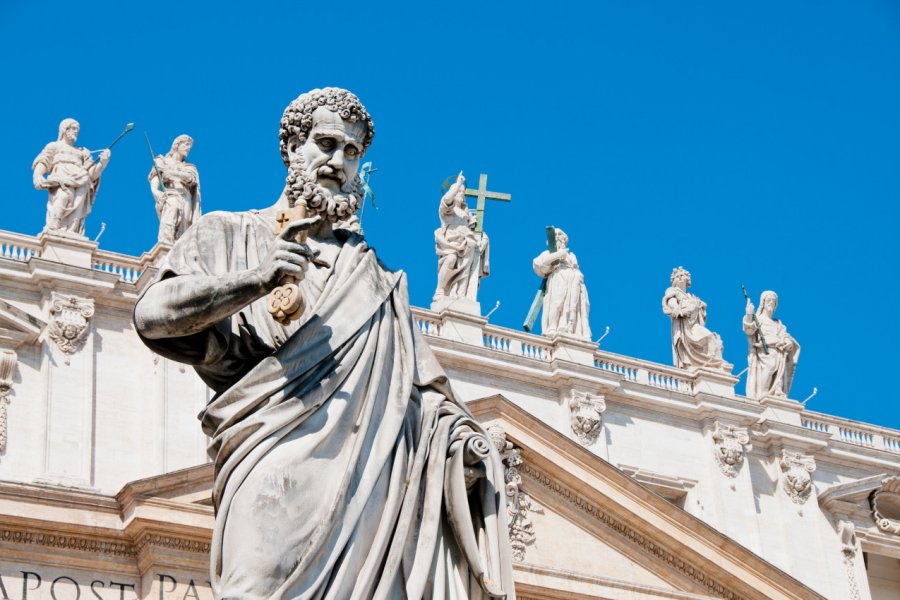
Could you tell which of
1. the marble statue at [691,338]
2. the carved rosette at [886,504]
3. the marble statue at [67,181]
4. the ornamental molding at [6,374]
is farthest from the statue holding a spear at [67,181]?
the carved rosette at [886,504]

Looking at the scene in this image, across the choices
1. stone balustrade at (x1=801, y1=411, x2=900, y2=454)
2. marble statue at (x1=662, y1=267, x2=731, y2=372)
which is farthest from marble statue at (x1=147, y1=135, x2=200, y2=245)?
stone balustrade at (x1=801, y1=411, x2=900, y2=454)

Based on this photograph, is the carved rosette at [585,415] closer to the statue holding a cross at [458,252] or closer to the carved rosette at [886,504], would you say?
the statue holding a cross at [458,252]

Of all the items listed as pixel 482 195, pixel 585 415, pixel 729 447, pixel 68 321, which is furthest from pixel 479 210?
pixel 68 321

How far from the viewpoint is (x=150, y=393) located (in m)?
22.4

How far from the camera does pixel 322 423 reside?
4098mm

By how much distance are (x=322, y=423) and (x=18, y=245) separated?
19119 millimetres

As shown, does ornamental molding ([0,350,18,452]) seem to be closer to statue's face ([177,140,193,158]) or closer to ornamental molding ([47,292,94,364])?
ornamental molding ([47,292,94,364])

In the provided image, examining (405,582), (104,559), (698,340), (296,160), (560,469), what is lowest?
(405,582)

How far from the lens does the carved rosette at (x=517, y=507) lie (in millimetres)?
24547

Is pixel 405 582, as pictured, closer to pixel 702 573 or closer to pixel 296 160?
pixel 296 160

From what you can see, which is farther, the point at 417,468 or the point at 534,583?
the point at 534,583

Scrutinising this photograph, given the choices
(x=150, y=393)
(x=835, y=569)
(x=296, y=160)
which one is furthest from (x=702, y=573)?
(x=296, y=160)

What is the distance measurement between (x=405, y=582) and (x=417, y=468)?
27 cm

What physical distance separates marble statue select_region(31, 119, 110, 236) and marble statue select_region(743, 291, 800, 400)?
9739 mm
